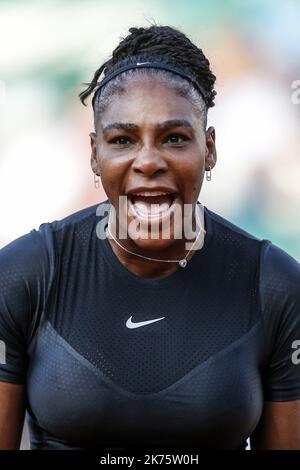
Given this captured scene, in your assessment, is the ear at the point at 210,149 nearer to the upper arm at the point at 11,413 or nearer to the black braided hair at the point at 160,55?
the black braided hair at the point at 160,55

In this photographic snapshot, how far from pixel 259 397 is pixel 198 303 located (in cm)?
22

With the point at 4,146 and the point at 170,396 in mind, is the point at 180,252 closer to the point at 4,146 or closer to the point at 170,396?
the point at 170,396

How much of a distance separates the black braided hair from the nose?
0.15 metres

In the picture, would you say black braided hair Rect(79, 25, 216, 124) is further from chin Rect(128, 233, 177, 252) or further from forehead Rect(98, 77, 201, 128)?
chin Rect(128, 233, 177, 252)

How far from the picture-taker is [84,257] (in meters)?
1.67

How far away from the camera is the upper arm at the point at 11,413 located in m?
1.62

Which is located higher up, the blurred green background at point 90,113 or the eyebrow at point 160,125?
the blurred green background at point 90,113

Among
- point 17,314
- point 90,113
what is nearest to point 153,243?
point 17,314

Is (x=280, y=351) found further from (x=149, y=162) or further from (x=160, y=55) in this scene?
(x=160, y=55)

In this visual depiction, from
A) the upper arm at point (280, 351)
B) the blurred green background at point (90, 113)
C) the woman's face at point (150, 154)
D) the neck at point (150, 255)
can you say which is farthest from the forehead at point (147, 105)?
the blurred green background at point (90, 113)

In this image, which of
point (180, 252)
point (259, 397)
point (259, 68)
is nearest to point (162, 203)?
point (180, 252)

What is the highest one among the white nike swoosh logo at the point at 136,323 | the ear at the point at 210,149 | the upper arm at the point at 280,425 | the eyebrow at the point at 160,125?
the ear at the point at 210,149

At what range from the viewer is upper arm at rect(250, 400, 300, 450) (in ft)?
5.48

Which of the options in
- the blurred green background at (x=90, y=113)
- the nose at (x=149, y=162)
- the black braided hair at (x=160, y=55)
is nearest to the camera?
the nose at (x=149, y=162)
